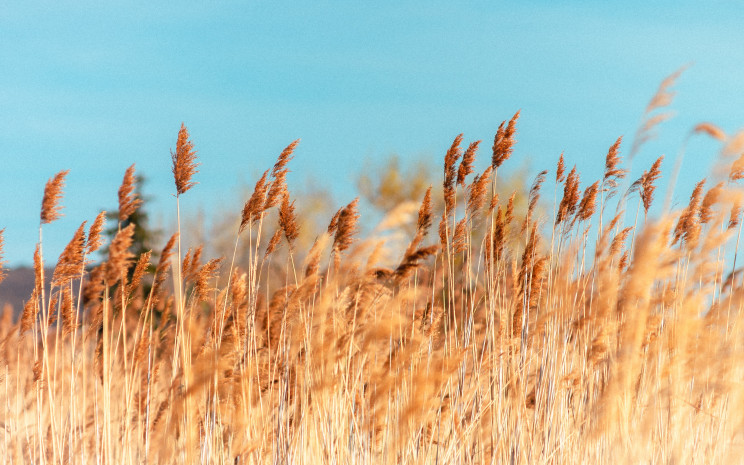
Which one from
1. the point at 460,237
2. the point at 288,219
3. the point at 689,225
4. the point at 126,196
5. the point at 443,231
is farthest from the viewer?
the point at 689,225

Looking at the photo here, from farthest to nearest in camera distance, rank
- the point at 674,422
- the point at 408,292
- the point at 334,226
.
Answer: the point at 674,422
the point at 334,226
the point at 408,292

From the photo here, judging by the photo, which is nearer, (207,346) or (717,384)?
(717,384)

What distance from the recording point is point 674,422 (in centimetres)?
371

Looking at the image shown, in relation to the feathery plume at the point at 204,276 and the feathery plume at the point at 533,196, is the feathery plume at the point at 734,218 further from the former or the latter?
the feathery plume at the point at 204,276

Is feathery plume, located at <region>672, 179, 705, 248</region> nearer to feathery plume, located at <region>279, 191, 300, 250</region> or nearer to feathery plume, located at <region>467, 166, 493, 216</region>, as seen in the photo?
feathery plume, located at <region>467, 166, 493, 216</region>

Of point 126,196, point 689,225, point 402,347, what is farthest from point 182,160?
point 689,225

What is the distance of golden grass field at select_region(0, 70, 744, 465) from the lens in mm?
2924

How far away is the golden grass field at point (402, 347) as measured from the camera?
9.59 feet

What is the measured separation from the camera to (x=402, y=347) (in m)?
3.50

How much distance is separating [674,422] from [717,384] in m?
0.63

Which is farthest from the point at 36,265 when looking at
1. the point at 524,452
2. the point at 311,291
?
the point at 524,452

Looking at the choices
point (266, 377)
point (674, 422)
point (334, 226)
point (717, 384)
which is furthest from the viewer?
point (266, 377)

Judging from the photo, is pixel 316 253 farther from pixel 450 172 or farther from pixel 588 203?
pixel 588 203

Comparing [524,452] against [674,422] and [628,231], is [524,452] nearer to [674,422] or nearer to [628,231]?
[674,422]
